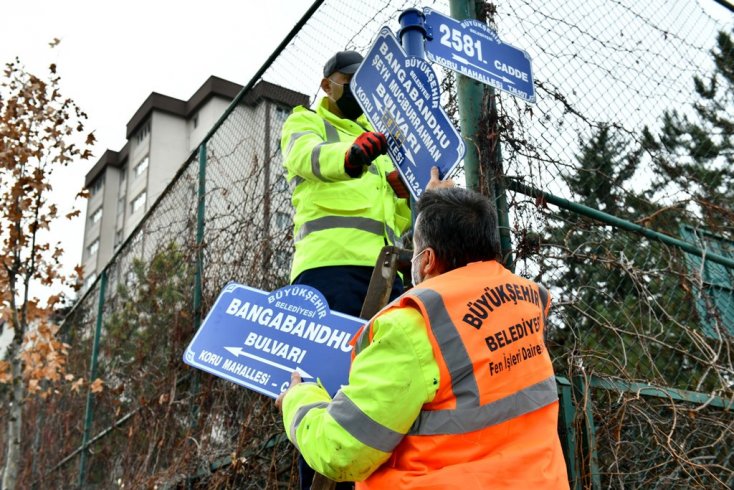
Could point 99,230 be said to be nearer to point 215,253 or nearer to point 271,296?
point 215,253

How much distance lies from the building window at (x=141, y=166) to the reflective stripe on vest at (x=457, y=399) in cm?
4077

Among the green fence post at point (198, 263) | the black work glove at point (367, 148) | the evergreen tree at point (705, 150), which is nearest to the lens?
the black work glove at point (367, 148)

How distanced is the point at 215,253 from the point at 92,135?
11.2 feet

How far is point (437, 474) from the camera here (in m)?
1.68

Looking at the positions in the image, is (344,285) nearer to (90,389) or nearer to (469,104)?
(469,104)

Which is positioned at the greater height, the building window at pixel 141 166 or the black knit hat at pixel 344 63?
the building window at pixel 141 166

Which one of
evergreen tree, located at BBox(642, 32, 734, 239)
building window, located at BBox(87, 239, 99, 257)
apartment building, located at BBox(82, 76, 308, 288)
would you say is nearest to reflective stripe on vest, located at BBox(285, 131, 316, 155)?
evergreen tree, located at BBox(642, 32, 734, 239)

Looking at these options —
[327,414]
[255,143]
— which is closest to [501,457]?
[327,414]

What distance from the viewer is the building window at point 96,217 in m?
46.1

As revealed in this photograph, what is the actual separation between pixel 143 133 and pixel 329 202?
40.8m

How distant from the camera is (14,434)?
6770mm

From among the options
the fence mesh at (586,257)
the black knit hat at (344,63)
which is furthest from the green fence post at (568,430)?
the black knit hat at (344,63)

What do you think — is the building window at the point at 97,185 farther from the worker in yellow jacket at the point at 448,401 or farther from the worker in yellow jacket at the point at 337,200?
the worker in yellow jacket at the point at 448,401

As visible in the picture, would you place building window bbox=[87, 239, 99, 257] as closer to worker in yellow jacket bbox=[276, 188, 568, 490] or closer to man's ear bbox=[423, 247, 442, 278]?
man's ear bbox=[423, 247, 442, 278]
